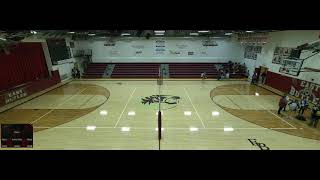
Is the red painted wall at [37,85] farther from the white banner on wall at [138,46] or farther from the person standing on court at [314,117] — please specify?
the person standing on court at [314,117]

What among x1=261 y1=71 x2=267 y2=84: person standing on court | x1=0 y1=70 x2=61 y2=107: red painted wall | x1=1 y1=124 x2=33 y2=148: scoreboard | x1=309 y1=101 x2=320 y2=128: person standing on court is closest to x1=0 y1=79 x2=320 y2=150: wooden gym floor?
x1=309 y1=101 x2=320 y2=128: person standing on court

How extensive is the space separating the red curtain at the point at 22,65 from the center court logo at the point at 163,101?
27.1ft

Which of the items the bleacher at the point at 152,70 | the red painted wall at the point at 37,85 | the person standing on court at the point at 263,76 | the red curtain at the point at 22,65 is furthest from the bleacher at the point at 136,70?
the person standing on court at the point at 263,76

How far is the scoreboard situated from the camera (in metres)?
3.90

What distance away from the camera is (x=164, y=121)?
35.9ft

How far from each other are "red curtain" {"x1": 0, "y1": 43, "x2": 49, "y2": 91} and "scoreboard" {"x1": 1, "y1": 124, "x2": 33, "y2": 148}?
12.2 m

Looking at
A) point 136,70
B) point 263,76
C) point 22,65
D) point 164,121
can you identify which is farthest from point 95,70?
point 164,121

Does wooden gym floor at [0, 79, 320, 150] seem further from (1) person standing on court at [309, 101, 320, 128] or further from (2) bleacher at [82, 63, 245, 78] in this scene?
(2) bleacher at [82, 63, 245, 78]

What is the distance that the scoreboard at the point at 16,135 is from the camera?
12.8ft

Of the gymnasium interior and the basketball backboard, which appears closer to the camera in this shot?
the gymnasium interior

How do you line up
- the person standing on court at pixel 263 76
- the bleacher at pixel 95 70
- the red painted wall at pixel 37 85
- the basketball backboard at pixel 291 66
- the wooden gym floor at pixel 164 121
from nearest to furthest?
the wooden gym floor at pixel 164 121 < the red painted wall at pixel 37 85 < the basketball backboard at pixel 291 66 < the person standing on court at pixel 263 76 < the bleacher at pixel 95 70

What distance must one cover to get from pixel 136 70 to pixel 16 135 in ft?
73.2
